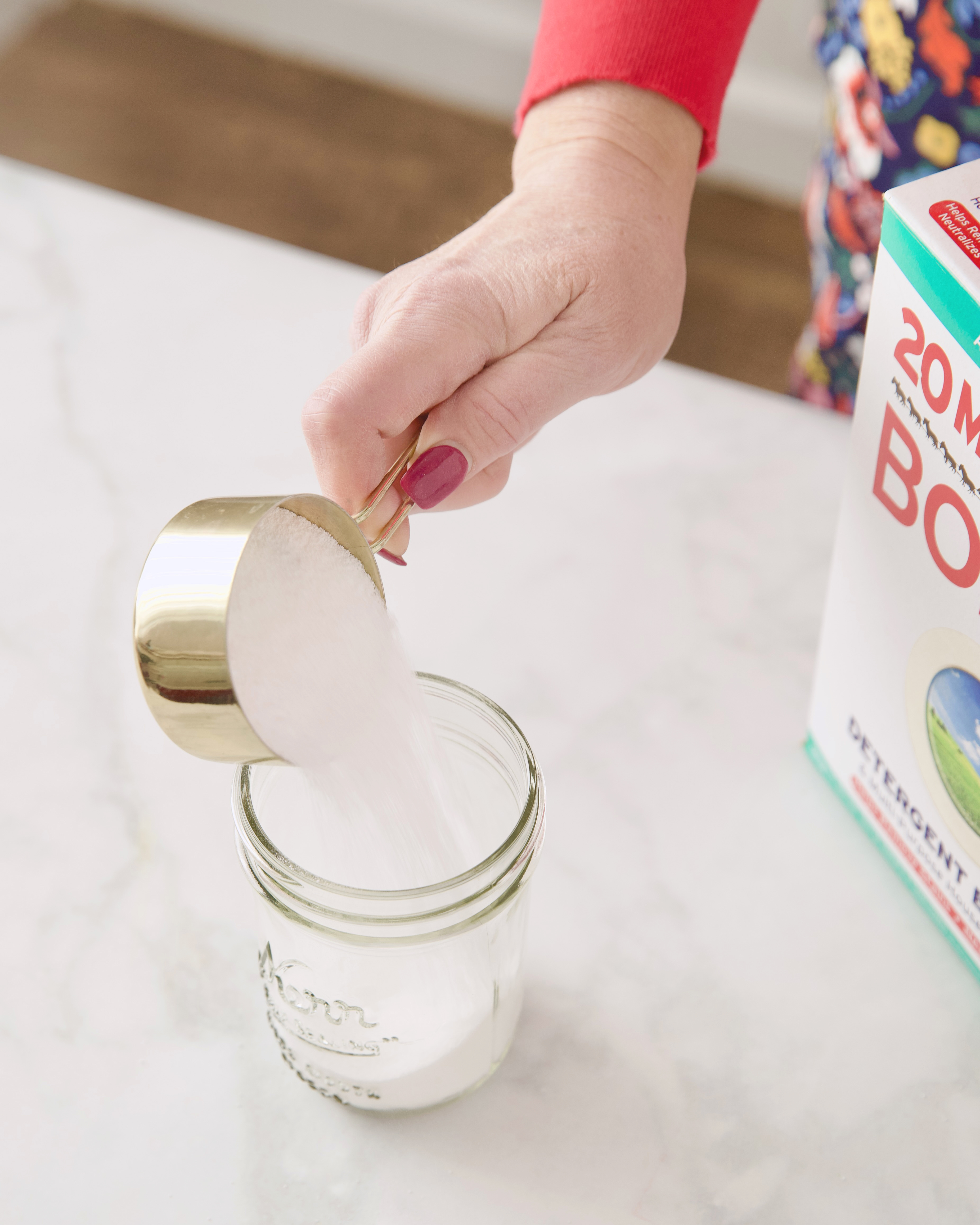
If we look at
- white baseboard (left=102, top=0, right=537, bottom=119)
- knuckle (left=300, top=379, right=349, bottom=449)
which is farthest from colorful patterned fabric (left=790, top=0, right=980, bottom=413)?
white baseboard (left=102, top=0, right=537, bottom=119)

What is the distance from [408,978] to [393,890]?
4 centimetres

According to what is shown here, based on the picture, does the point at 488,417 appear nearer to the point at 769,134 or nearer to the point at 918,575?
the point at 918,575

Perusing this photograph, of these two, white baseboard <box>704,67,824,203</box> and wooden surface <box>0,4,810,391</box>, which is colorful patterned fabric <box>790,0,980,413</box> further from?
white baseboard <box>704,67,824,203</box>

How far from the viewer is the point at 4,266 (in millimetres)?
848

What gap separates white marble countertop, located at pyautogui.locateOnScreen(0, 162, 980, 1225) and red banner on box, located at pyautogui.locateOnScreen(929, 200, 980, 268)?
282 mm

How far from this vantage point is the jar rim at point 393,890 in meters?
0.44

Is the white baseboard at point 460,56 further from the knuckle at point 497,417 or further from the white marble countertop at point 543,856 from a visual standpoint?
the knuckle at point 497,417

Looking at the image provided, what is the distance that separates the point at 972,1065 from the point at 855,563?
0.22 m

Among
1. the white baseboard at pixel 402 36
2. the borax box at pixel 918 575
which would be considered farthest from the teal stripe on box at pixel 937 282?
the white baseboard at pixel 402 36

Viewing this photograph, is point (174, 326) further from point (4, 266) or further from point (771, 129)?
point (771, 129)

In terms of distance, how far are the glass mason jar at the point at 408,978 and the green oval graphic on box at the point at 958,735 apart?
17 cm

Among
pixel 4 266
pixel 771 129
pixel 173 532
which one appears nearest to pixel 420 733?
pixel 173 532

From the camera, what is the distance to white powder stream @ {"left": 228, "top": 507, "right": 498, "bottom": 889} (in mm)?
412

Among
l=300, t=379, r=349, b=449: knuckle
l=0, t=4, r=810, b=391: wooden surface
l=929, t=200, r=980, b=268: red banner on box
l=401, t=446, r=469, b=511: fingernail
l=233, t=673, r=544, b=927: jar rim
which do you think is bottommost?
l=0, t=4, r=810, b=391: wooden surface
